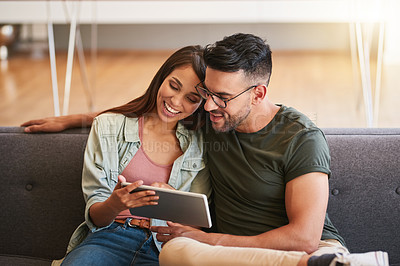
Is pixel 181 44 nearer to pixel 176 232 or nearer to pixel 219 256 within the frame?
pixel 176 232

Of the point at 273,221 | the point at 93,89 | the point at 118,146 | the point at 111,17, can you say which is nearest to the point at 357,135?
the point at 273,221

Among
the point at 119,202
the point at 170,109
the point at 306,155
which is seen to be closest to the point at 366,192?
the point at 306,155

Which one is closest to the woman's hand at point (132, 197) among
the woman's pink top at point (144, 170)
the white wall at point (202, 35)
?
the woman's pink top at point (144, 170)

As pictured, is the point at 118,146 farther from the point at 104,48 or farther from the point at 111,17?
the point at 104,48

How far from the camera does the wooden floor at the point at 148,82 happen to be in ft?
13.4

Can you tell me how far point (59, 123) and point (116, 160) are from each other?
333 mm

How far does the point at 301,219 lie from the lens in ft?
5.16

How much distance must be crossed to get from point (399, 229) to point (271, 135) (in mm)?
627

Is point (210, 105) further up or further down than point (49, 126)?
further up

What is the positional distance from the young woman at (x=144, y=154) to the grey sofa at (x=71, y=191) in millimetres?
179

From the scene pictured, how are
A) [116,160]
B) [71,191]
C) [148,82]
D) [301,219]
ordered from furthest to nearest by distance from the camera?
[148,82], [71,191], [116,160], [301,219]

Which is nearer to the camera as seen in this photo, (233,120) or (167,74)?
(233,120)

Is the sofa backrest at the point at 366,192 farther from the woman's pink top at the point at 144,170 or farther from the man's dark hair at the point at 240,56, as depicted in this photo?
the woman's pink top at the point at 144,170

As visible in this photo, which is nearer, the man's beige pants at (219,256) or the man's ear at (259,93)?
the man's beige pants at (219,256)
